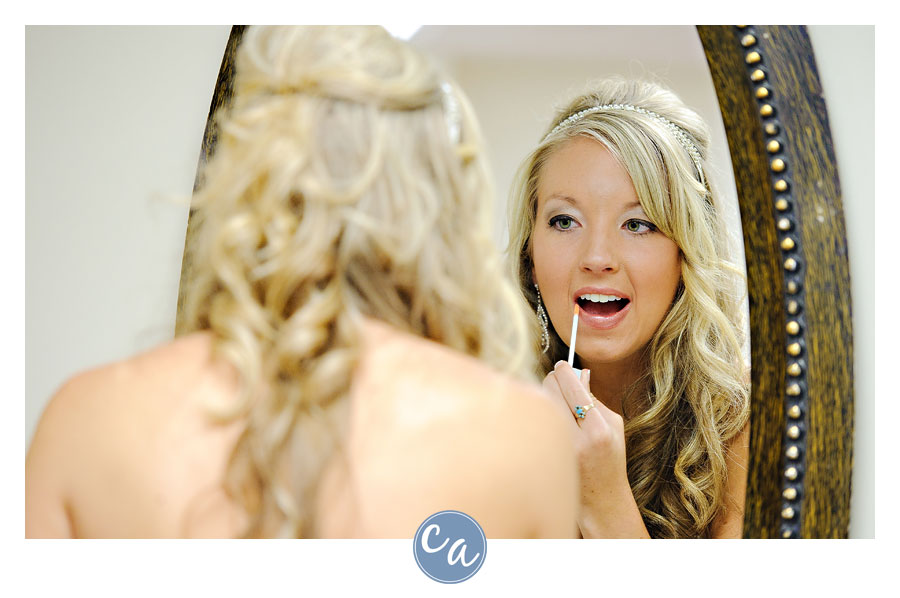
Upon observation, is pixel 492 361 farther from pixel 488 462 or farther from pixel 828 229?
Result: pixel 828 229

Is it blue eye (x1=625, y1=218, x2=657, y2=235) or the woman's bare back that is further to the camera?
blue eye (x1=625, y1=218, x2=657, y2=235)

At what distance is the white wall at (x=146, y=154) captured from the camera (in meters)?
0.67

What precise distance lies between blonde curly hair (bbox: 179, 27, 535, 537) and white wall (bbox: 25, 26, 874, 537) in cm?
11

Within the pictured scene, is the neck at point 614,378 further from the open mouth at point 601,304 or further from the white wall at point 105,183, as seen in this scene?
the white wall at point 105,183

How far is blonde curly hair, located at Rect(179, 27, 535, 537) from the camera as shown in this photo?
569 millimetres

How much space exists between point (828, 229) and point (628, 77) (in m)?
0.23

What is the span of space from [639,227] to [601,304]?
8cm

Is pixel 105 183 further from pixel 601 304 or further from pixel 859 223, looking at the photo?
pixel 859 223

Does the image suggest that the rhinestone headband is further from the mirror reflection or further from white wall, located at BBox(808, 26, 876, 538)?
white wall, located at BBox(808, 26, 876, 538)

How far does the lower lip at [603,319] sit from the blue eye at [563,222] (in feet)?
0.26

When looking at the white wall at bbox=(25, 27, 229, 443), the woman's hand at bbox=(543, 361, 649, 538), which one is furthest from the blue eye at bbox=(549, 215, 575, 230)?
the white wall at bbox=(25, 27, 229, 443)

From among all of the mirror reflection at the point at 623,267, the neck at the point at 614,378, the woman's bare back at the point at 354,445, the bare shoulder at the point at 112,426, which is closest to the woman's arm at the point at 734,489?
the mirror reflection at the point at 623,267

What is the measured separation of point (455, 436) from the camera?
1.88 feet

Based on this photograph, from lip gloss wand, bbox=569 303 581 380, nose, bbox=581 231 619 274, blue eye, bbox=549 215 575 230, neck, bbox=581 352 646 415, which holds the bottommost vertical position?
neck, bbox=581 352 646 415
